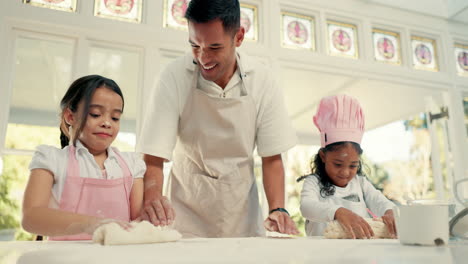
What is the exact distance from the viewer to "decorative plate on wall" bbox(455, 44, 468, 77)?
3.20 m

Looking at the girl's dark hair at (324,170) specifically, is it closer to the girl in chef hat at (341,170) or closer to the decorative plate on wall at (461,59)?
the girl in chef hat at (341,170)

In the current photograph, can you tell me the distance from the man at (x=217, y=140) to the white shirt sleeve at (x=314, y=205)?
0.34ft

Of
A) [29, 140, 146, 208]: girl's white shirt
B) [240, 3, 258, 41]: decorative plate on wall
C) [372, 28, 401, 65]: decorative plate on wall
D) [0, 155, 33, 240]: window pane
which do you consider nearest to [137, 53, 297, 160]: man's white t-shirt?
[29, 140, 146, 208]: girl's white shirt

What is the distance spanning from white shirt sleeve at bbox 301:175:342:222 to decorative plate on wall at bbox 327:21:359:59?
1585 mm

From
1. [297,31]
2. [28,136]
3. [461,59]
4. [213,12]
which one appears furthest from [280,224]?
[461,59]

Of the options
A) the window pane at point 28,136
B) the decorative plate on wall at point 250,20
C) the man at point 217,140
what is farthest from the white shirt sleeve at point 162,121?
the decorative plate on wall at point 250,20

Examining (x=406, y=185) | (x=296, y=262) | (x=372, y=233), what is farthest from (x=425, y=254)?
(x=406, y=185)

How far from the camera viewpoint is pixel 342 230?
38.0 inches

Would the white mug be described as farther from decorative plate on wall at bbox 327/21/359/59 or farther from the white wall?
decorative plate on wall at bbox 327/21/359/59

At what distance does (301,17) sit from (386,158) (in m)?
7.55

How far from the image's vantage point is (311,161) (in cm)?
162

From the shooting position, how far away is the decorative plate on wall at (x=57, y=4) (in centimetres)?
199

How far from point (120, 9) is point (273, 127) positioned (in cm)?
135

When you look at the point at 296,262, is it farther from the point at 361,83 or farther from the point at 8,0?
the point at 361,83
